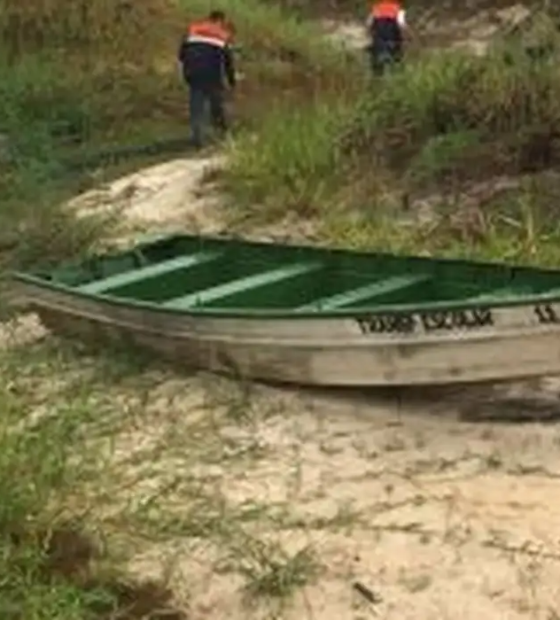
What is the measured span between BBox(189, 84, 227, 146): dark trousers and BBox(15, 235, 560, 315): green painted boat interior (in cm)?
563

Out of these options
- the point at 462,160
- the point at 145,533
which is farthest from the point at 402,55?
the point at 145,533

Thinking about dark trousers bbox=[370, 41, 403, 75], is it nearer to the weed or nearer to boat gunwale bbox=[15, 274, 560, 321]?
boat gunwale bbox=[15, 274, 560, 321]

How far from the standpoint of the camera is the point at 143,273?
28.4 ft

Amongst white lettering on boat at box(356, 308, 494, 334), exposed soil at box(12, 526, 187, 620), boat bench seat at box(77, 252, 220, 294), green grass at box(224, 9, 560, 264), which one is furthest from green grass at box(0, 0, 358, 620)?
green grass at box(224, 9, 560, 264)

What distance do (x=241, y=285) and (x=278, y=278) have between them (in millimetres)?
202

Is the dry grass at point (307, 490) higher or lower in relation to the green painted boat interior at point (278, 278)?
lower

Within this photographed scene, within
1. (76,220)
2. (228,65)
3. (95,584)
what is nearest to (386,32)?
(228,65)

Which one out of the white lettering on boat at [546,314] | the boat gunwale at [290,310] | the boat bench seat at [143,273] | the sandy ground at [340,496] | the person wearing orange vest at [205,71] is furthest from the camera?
the person wearing orange vest at [205,71]

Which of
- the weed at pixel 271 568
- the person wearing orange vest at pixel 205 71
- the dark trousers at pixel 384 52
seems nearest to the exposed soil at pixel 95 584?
the weed at pixel 271 568

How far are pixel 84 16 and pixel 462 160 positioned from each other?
8763 mm

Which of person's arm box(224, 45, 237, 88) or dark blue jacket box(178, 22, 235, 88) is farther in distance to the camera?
person's arm box(224, 45, 237, 88)

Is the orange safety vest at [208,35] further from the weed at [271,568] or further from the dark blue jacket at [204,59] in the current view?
the weed at [271,568]

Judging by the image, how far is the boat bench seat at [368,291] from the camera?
7.46 metres

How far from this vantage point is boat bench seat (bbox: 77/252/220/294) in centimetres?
852
